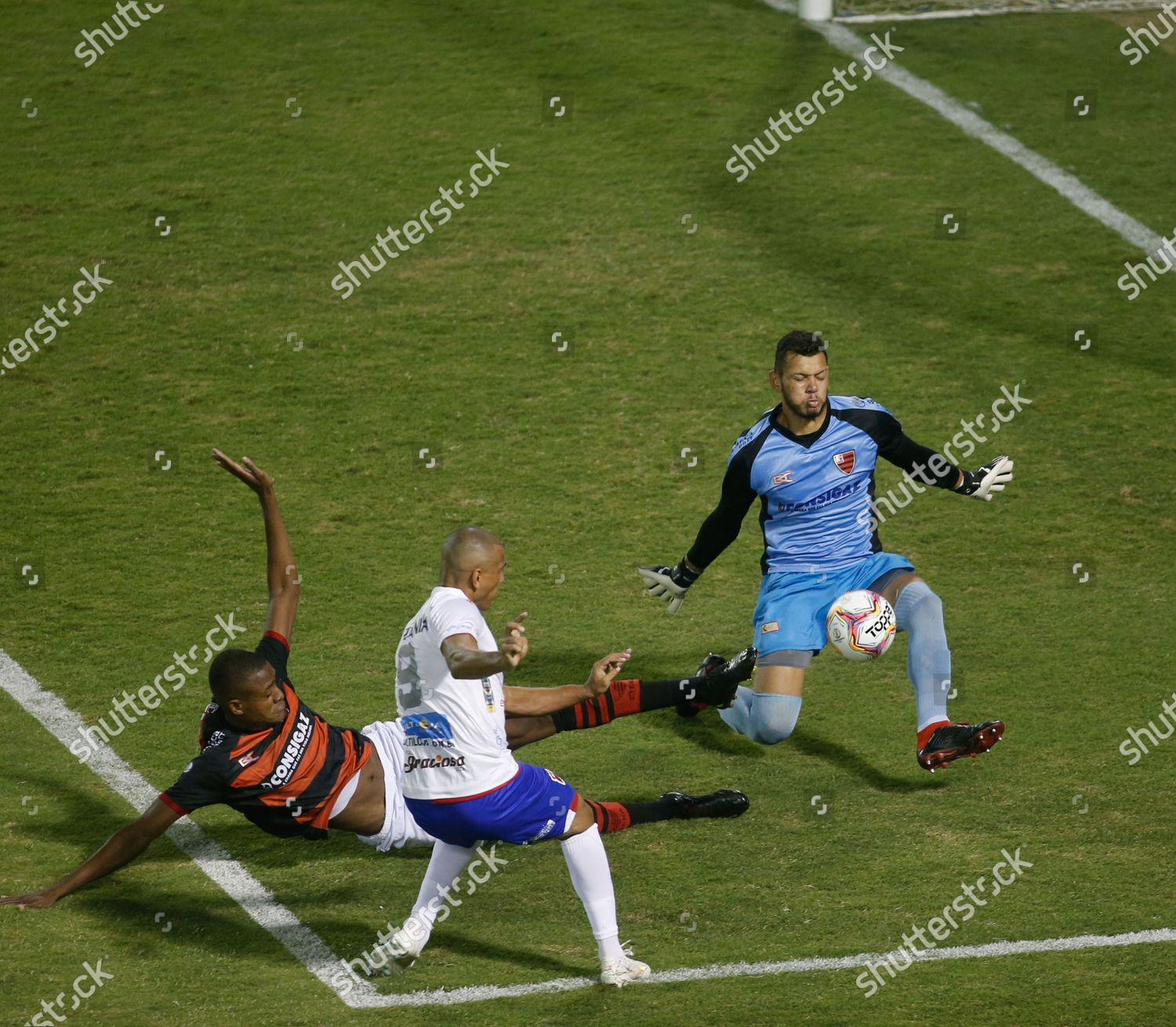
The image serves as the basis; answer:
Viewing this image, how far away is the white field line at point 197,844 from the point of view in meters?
6.24

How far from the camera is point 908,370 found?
37.8ft

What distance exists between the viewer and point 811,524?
759 centimetres

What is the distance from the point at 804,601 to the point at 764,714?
1.88ft

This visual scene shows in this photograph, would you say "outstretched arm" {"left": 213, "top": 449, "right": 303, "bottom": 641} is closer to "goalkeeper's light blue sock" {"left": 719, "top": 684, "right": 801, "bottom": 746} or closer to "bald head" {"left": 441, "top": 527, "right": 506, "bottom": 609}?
"bald head" {"left": 441, "top": 527, "right": 506, "bottom": 609}

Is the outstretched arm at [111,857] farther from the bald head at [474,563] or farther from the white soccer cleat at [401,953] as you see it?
the bald head at [474,563]

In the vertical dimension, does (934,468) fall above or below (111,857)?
above

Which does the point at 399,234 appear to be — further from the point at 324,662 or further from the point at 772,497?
the point at 772,497

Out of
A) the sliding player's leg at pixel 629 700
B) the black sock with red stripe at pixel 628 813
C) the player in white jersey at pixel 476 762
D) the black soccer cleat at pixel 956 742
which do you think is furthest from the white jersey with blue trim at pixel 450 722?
the black soccer cleat at pixel 956 742

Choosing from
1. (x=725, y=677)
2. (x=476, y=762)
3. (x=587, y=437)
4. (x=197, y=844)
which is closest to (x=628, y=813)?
(x=725, y=677)

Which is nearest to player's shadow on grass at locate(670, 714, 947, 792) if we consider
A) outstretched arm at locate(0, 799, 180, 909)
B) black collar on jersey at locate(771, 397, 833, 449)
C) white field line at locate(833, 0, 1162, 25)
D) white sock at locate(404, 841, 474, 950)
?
black collar on jersey at locate(771, 397, 833, 449)

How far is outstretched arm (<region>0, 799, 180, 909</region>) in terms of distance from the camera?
19.5ft

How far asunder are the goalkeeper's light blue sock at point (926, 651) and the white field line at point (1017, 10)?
33.2 feet

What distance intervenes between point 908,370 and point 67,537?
5.76 m

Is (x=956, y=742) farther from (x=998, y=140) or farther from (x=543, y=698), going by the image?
(x=998, y=140)
